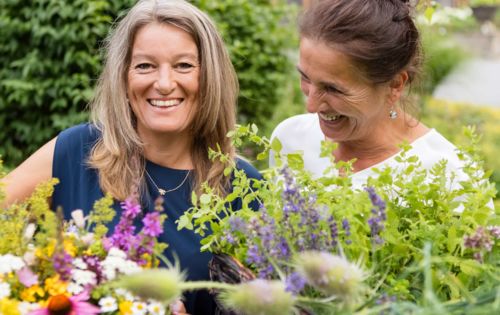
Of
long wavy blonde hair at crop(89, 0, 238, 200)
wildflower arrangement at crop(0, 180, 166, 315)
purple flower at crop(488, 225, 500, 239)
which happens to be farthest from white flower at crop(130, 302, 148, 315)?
long wavy blonde hair at crop(89, 0, 238, 200)

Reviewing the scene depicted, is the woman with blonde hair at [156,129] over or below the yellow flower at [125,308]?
over

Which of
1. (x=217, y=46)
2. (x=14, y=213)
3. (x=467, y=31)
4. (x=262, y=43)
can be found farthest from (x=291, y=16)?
(x=467, y=31)

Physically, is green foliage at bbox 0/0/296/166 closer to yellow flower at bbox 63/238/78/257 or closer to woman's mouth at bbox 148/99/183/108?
woman's mouth at bbox 148/99/183/108

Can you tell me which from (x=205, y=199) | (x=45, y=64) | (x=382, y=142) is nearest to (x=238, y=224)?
(x=205, y=199)

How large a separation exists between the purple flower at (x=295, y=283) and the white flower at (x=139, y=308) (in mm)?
292

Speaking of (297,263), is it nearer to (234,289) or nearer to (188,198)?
(234,289)

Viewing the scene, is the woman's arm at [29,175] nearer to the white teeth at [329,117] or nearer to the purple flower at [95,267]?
the white teeth at [329,117]

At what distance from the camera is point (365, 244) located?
147 centimetres

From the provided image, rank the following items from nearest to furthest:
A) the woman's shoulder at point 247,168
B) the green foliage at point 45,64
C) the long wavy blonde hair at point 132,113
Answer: the long wavy blonde hair at point 132,113 → the woman's shoulder at point 247,168 → the green foliage at point 45,64

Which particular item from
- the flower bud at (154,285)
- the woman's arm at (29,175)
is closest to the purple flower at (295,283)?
the flower bud at (154,285)

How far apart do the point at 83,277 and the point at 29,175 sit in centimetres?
118

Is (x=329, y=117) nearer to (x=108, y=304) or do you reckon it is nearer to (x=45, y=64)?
(x=108, y=304)

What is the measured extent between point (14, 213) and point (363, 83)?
3.83 feet

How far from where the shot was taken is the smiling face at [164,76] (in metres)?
2.33
